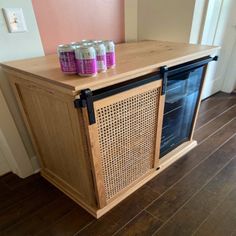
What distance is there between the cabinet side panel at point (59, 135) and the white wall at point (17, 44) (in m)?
0.11

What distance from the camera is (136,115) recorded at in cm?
109

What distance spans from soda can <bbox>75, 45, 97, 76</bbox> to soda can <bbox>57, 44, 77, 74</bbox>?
0.08 feet

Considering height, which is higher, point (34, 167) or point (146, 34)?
point (146, 34)

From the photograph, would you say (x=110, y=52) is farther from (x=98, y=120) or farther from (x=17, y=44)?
(x=17, y=44)

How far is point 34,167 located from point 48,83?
95 centimetres

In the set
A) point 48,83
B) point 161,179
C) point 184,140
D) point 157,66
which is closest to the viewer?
point 48,83

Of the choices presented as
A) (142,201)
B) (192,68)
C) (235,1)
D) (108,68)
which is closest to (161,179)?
(142,201)

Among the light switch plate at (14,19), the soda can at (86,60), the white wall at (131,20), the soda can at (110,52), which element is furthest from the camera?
the white wall at (131,20)

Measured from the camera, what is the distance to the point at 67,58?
2.74 ft

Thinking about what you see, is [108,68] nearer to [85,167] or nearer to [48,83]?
[48,83]

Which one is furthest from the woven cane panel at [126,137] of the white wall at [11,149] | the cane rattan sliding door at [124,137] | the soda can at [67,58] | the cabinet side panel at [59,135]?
the white wall at [11,149]

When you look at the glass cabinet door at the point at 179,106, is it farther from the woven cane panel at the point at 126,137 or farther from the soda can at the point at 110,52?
the soda can at the point at 110,52

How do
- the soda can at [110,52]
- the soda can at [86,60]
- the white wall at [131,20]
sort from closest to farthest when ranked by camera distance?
1. the soda can at [86,60]
2. the soda can at [110,52]
3. the white wall at [131,20]

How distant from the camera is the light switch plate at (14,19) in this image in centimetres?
111
